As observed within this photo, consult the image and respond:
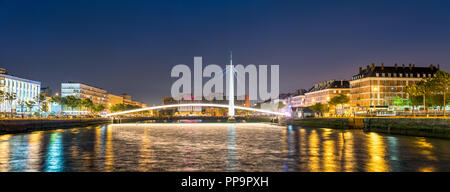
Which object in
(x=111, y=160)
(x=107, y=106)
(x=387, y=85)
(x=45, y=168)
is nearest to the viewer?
(x=45, y=168)

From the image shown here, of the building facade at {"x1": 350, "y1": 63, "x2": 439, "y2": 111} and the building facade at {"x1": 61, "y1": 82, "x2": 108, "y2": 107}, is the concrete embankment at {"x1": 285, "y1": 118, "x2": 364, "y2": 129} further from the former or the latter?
the building facade at {"x1": 61, "y1": 82, "x2": 108, "y2": 107}

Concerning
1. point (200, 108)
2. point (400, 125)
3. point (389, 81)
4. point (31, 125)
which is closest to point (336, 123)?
point (400, 125)

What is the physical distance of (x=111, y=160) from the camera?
1276 centimetres

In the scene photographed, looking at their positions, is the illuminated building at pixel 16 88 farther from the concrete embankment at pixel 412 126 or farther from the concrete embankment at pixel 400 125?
the concrete embankment at pixel 412 126

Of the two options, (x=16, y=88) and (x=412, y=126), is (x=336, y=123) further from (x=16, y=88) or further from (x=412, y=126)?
(x=16, y=88)

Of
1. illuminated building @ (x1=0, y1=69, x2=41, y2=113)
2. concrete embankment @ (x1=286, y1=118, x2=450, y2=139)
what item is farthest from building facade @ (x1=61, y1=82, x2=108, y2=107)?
Answer: concrete embankment @ (x1=286, y1=118, x2=450, y2=139)

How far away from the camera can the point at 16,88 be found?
86688mm

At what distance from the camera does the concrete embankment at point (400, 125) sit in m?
23.5

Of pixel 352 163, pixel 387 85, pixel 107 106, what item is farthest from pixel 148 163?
pixel 107 106

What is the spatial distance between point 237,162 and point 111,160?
13.3 feet

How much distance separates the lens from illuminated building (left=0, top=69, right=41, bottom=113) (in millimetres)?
80713

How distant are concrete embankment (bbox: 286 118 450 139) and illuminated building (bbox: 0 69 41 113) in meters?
63.7
